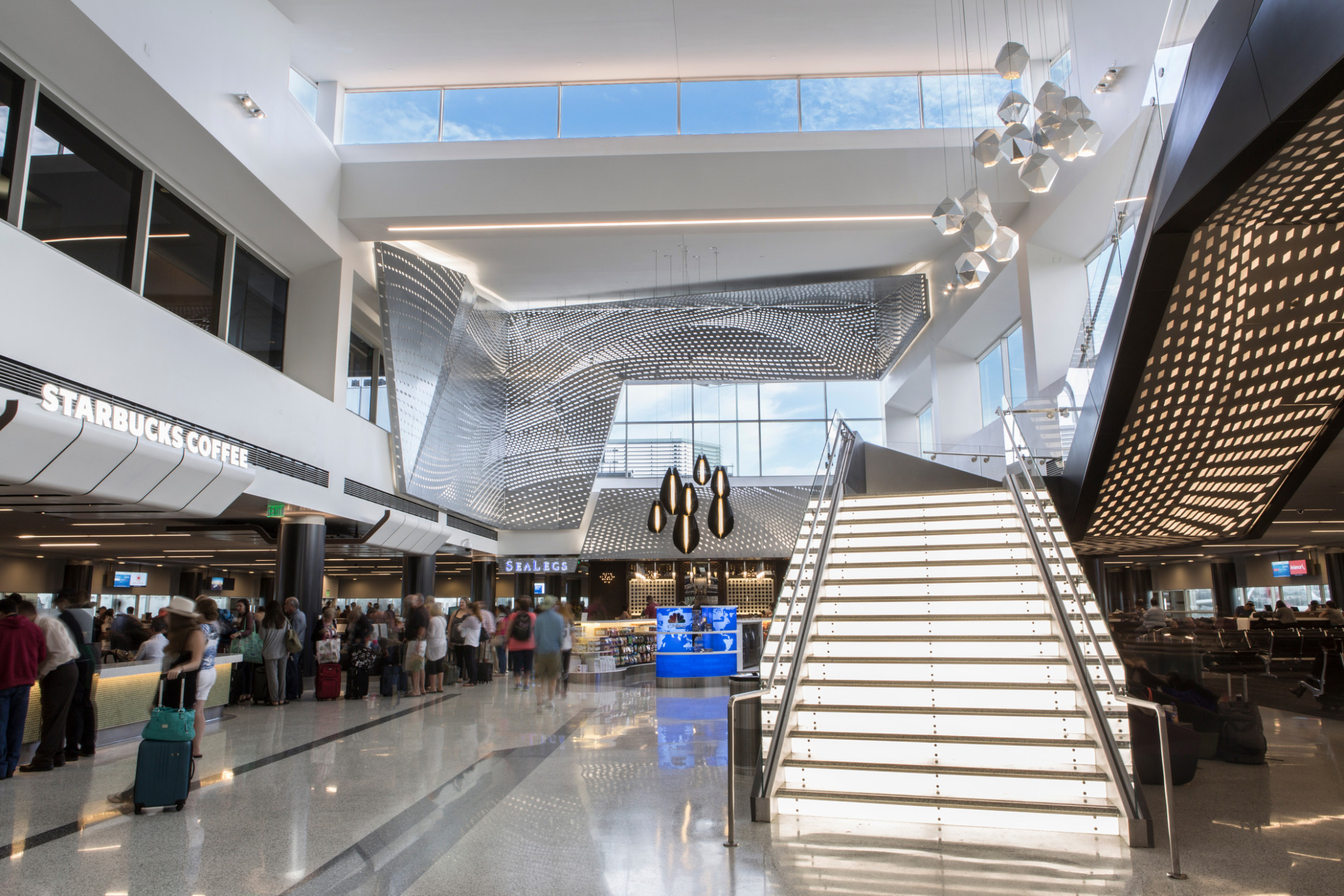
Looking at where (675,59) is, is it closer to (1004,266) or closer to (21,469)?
(1004,266)

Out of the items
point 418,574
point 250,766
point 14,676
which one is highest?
point 418,574

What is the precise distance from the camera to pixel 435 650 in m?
13.2

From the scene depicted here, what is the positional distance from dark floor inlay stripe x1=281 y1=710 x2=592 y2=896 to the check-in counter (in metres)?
3.45

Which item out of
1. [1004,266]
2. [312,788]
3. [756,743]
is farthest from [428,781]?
[1004,266]

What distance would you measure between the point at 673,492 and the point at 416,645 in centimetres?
558

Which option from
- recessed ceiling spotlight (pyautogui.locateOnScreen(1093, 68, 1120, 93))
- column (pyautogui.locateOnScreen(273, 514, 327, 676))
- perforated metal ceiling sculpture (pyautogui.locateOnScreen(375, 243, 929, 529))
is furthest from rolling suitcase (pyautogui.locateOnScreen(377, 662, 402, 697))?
recessed ceiling spotlight (pyautogui.locateOnScreen(1093, 68, 1120, 93))

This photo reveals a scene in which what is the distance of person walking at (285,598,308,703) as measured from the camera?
11992 mm

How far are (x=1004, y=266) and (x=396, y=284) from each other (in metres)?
10.8

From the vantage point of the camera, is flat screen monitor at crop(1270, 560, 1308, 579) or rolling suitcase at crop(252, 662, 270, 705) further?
flat screen monitor at crop(1270, 560, 1308, 579)

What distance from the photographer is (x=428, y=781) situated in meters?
6.44

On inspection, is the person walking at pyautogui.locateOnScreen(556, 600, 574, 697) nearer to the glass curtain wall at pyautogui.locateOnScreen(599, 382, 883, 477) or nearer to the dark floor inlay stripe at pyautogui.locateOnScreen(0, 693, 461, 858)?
the dark floor inlay stripe at pyautogui.locateOnScreen(0, 693, 461, 858)

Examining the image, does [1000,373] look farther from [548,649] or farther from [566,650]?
[548,649]

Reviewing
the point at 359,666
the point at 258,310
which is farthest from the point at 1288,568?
the point at 258,310

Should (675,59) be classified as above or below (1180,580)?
above
